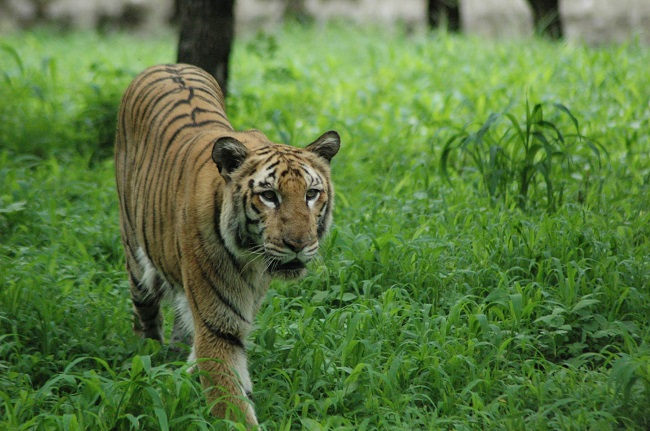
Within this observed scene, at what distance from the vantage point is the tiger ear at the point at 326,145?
139 inches

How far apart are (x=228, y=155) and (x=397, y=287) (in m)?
1.27

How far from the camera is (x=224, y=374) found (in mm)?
3258

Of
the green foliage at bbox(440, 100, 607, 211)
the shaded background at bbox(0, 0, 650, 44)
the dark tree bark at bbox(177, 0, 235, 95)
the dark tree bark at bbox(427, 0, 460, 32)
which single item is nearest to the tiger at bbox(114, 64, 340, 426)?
the green foliage at bbox(440, 100, 607, 211)

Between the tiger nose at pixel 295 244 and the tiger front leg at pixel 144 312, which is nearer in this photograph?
the tiger nose at pixel 295 244

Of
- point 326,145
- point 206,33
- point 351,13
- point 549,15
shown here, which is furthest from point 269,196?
point 351,13

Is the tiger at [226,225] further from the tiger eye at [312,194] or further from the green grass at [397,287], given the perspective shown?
the green grass at [397,287]

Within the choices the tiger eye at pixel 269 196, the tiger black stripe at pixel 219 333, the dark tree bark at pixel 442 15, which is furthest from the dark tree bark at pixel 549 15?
the tiger black stripe at pixel 219 333

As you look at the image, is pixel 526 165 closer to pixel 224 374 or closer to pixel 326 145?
pixel 326 145

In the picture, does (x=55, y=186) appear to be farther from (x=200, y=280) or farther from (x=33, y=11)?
(x=33, y=11)

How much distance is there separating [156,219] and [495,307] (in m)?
1.63

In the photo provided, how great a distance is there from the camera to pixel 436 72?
8375mm

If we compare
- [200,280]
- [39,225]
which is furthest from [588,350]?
[39,225]

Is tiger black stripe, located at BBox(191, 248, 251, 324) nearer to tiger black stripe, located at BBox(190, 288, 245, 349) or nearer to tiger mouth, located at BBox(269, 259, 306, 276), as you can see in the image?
tiger black stripe, located at BBox(190, 288, 245, 349)

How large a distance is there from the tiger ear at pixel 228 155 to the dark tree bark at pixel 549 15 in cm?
828
